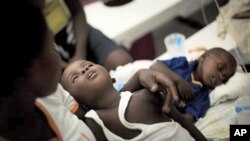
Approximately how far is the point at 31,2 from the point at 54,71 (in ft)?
0.54

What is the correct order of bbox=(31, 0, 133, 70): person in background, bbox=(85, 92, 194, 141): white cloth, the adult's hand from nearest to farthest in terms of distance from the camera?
bbox=(85, 92, 194, 141): white cloth
bbox=(31, 0, 133, 70): person in background
the adult's hand

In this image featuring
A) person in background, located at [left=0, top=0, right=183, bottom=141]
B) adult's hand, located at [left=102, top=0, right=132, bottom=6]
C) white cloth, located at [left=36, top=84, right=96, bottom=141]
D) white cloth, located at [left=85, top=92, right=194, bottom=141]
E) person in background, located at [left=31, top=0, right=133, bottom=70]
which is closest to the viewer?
person in background, located at [left=0, top=0, right=183, bottom=141]

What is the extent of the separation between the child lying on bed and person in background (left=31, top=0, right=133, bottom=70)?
0.40 metres

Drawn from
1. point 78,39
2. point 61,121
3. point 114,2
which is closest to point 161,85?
point 61,121

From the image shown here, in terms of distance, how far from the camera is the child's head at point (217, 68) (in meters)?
1.28

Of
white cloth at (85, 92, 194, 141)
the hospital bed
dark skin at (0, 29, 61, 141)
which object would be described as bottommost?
the hospital bed

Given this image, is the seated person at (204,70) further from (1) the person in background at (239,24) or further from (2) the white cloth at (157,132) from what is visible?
(2) the white cloth at (157,132)

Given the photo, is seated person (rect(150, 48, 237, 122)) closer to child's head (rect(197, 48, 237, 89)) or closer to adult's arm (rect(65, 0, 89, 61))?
child's head (rect(197, 48, 237, 89))

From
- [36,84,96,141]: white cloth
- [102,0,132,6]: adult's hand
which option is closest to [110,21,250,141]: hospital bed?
[36,84,96,141]: white cloth

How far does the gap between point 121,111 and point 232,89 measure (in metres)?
0.43

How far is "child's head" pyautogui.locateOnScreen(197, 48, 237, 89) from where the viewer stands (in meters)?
1.28

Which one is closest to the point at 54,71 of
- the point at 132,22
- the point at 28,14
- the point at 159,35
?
the point at 28,14

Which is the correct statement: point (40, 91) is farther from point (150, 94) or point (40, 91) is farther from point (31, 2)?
point (150, 94)

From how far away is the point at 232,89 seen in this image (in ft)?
3.95
